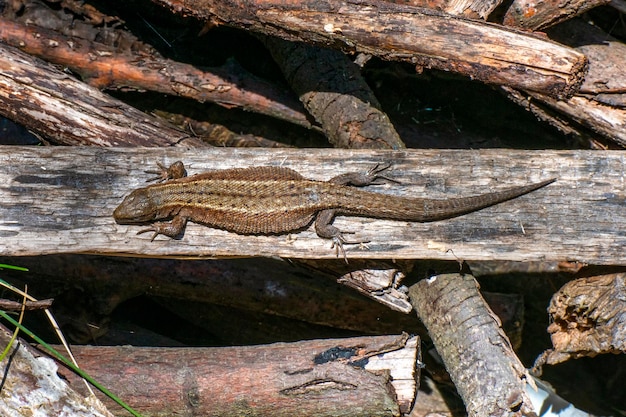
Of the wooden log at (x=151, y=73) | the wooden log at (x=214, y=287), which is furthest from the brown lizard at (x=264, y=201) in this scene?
the wooden log at (x=151, y=73)

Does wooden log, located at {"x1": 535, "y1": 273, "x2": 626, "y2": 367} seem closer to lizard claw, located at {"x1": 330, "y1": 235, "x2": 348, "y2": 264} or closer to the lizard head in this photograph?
lizard claw, located at {"x1": 330, "y1": 235, "x2": 348, "y2": 264}

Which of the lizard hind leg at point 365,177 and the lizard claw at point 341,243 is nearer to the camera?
the lizard claw at point 341,243

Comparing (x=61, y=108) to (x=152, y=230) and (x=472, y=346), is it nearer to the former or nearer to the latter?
(x=152, y=230)

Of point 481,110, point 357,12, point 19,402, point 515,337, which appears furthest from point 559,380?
point 19,402

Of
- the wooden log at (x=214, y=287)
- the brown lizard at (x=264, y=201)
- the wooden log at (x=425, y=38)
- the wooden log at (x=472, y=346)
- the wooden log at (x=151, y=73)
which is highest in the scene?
the wooden log at (x=425, y=38)

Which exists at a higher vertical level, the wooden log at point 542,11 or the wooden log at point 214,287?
the wooden log at point 542,11

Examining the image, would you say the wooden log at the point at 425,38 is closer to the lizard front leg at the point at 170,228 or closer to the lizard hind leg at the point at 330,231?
the lizard hind leg at the point at 330,231

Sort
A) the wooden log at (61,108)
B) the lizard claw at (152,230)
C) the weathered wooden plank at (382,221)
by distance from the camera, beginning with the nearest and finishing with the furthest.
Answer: the weathered wooden plank at (382,221) < the lizard claw at (152,230) < the wooden log at (61,108)

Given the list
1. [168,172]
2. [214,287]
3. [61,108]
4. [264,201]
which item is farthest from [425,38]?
[61,108]

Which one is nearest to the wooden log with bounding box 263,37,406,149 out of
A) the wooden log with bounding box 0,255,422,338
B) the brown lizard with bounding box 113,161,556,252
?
the brown lizard with bounding box 113,161,556,252
